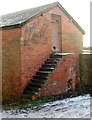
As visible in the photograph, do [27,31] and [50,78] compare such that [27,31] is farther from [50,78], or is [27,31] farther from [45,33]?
[50,78]

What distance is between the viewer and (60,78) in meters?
11.7

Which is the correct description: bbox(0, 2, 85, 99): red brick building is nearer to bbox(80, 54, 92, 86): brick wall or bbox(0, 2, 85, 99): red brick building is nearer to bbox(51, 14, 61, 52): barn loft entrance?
bbox(51, 14, 61, 52): barn loft entrance

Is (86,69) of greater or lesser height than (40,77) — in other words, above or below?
above

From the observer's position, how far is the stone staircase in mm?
10434

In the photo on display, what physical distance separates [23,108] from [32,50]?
4.01 meters

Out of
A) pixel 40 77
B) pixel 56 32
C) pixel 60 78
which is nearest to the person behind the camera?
pixel 40 77

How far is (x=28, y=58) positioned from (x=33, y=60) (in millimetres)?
461

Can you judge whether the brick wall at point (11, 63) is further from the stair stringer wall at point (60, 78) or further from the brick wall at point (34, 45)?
the stair stringer wall at point (60, 78)

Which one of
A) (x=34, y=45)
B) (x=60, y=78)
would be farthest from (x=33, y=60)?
(x=60, y=78)

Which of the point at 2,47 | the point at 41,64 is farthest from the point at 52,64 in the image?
the point at 2,47

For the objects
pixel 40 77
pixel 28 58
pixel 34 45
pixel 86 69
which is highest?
pixel 34 45

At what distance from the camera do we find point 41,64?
39.8 feet

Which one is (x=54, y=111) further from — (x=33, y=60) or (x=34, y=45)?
(x=34, y=45)

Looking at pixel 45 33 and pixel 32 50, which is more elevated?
pixel 45 33
